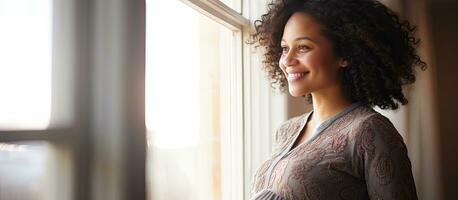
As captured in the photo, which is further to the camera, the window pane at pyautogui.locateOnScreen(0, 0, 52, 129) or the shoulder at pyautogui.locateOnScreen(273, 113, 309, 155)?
the shoulder at pyautogui.locateOnScreen(273, 113, 309, 155)

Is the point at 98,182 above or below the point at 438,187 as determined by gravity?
above

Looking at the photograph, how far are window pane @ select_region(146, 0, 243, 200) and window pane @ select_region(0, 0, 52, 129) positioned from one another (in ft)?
0.94

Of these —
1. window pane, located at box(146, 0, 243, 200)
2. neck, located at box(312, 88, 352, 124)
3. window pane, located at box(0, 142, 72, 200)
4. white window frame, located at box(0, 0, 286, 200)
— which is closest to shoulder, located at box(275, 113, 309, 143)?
neck, located at box(312, 88, 352, 124)

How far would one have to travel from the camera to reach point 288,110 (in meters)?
1.97

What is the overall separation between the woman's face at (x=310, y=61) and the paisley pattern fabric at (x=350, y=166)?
0.12m

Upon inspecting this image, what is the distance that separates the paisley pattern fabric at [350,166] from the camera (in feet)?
3.32

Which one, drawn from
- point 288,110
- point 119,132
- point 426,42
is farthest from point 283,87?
point 426,42

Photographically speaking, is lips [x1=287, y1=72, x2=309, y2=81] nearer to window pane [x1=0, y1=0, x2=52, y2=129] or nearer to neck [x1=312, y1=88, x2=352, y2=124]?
neck [x1=312, y1=88, x2=352, y2=124]

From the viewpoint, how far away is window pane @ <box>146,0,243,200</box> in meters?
1.26

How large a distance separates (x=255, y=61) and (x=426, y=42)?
0.86 m

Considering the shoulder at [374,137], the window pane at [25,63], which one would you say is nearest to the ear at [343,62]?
the shoulder at [374,137]

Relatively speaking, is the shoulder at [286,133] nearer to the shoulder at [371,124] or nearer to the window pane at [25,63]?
the shoulder at [371,124]

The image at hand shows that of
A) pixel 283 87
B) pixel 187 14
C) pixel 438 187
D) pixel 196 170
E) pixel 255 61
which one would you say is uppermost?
pixel 187 14

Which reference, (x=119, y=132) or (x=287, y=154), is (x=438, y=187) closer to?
(x=287, y=154)
